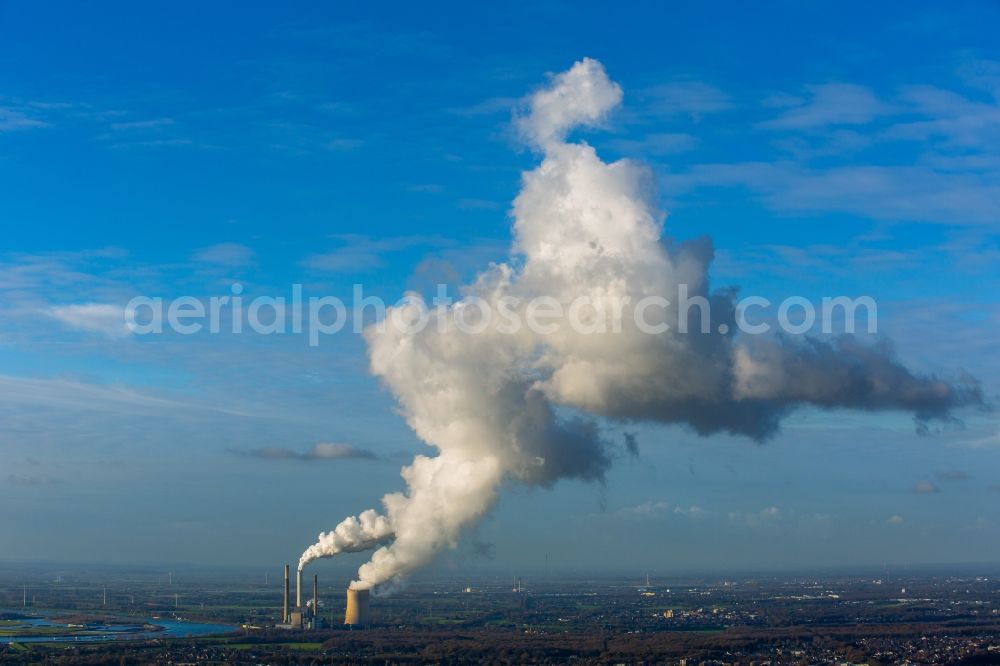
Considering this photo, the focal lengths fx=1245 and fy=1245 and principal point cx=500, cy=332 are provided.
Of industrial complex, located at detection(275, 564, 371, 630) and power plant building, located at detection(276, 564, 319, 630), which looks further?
power plant building, located at detection(276, 564, 319, 630)

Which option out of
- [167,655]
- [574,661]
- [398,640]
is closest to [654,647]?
[574,661]

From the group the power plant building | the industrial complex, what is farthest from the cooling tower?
the power plant building

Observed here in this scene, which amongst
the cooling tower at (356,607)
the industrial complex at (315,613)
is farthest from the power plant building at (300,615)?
the cooling tower at (356,607)

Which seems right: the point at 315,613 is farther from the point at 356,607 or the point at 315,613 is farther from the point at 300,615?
the point at 356,607

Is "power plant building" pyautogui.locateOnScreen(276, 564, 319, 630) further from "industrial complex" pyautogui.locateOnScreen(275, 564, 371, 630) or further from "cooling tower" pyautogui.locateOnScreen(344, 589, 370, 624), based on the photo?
"cooling tower" pyautogui.locateOnScreen(344, 589, 370, 624)

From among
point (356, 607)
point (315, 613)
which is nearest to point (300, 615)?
point (315, 613)

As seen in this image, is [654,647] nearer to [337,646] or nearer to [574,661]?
[574,661]

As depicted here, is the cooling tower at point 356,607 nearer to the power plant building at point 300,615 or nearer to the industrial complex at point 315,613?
the industrial complex at point 315,613

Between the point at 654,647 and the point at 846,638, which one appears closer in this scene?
the point at 654,647

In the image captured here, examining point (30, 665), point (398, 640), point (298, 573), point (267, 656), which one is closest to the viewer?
point (30, 665)
